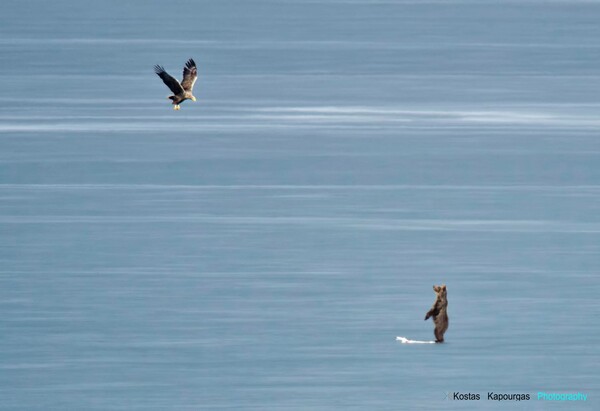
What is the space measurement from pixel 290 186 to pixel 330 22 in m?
19.3

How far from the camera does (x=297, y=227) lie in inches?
647

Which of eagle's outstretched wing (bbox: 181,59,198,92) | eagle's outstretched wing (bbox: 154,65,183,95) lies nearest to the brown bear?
eagle's outstretched wing (bbox: 154,65,183,95)

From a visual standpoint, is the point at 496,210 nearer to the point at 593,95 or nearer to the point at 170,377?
the point at 170,377

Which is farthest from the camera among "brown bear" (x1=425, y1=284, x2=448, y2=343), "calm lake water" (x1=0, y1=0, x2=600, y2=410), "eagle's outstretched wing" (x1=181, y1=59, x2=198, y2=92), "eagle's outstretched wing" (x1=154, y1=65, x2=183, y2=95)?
"eagle's outstretched wing" (x1=181, y1=59, x2=198, y2=92)

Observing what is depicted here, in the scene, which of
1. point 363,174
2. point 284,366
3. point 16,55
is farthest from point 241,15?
point 284,366

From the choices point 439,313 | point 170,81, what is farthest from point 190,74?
point 439,313

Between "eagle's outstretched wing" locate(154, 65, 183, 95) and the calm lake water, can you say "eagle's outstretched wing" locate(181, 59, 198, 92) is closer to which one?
"eagle's outstretched wing" locate(154, 65, 183, 95)

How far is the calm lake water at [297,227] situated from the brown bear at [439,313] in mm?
103

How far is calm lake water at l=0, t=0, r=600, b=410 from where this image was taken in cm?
1180

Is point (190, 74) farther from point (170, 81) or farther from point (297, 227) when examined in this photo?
point (297, 227)

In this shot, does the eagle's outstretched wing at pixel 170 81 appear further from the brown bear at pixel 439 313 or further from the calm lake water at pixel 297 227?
Result: the brown bear at pixel 439 313

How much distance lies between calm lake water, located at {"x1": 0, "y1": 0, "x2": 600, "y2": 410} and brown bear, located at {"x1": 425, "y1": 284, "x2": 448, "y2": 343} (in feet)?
0.34

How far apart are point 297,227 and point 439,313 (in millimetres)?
4355

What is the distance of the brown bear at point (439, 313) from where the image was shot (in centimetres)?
1207
